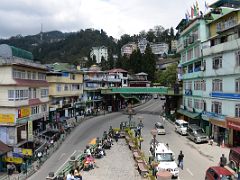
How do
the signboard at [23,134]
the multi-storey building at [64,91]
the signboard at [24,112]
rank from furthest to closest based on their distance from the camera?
the multi-storey building at [64,91], the signboard at [23,134], the signboard at [24,112]

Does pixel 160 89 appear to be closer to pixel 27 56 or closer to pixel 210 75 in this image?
pixel 210 75

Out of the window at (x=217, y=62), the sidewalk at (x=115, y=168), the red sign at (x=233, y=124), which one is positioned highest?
the window at (x=217, y=62)

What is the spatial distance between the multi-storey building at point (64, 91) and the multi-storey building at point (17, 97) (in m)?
10.8

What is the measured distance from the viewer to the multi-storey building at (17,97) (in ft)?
126

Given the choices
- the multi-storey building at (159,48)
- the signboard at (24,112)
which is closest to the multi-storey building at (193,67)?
the signboard at (24,112)

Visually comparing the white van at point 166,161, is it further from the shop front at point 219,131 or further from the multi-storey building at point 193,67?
the multi-storey building at point 193,67

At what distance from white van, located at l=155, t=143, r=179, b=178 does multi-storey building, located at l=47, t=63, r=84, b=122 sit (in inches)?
1202

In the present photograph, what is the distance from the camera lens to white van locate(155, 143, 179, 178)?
23.8 m

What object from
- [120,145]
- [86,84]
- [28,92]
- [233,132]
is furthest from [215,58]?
[86,84]

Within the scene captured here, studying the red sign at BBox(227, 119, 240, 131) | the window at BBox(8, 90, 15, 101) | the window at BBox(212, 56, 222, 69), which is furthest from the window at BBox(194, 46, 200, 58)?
the window at BBox(8, 90, 15, 101)

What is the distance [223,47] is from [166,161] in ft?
59.5

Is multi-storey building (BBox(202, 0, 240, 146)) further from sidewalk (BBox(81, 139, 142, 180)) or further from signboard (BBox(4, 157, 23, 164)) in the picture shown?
signboard (BBox(4, 157, 23, 164))

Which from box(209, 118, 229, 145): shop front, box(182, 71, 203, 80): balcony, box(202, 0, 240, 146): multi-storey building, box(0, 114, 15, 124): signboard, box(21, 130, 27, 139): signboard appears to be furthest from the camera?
box(182, 71, 203, 80): balcony

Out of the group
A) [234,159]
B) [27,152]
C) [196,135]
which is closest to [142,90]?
[196,135]
